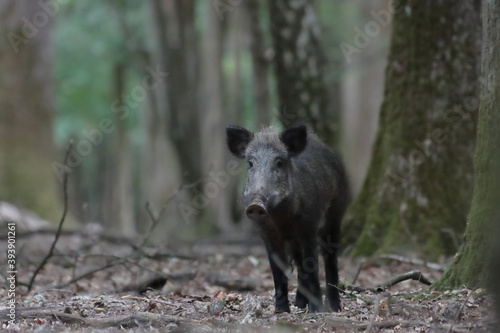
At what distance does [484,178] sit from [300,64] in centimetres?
991

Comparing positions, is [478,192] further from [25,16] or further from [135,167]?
[135,167]

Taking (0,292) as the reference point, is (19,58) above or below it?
above

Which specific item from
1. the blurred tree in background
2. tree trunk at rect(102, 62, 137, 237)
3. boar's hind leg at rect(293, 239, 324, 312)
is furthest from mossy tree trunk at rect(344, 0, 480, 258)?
tree trunk at rect(102, 62, 137, 237)

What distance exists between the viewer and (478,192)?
8930 millimetres

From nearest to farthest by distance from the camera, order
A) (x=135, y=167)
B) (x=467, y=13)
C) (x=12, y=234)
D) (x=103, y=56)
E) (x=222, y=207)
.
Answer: (x=12, y=234)
(x=467, y=13)
(x=222, y=207)
(x=103, y=56)
(x=135, y=167)

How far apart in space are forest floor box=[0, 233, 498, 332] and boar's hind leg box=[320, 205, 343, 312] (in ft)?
0.65

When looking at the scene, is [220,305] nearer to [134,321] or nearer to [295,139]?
[134,321]

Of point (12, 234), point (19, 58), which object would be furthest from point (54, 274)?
point (19, 58)

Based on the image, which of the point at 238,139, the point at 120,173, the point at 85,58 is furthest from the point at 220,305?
the point at 120,173

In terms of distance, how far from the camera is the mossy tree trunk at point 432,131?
42.7 ft

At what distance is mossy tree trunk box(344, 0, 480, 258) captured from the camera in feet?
42.7

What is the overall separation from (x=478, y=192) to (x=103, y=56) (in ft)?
95.9

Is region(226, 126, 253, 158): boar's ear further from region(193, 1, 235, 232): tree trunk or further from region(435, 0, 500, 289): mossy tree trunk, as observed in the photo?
region(193, 1, 235, 232): tree trunk

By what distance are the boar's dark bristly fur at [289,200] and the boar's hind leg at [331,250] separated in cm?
1
